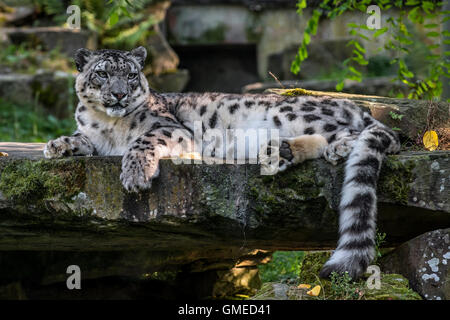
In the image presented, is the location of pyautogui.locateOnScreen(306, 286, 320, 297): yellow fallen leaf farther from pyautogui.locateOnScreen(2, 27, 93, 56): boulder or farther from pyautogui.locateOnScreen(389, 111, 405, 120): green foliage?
pyautogui.locateOnScreen(2, 27, 93, 56): boulder

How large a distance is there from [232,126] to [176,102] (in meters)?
0.74

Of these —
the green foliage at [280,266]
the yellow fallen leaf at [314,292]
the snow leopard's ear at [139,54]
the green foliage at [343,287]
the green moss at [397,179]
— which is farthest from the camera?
the green foliage at [280,266]

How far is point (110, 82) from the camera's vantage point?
5.20 metres

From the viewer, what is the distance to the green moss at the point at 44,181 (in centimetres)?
460

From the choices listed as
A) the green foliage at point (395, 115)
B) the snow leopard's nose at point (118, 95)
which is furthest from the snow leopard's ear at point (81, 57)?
the green foliage at point (395, 115)

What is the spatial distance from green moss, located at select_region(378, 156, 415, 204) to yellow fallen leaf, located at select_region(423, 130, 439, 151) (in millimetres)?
883

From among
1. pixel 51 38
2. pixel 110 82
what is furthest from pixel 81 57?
pixel 51 38

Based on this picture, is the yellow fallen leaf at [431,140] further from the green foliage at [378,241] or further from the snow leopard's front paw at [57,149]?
the snow leopard's front paw at [57,149]

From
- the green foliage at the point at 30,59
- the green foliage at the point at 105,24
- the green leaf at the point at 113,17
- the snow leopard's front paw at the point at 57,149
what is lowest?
the snow leopard's front paw at the point at 57,149

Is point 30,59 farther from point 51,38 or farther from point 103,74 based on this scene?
point 103,74

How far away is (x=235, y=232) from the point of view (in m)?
4.75

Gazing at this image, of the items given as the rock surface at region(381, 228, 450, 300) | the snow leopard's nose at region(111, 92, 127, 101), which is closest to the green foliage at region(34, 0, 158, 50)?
the snow leopard's nose at region(111, 92, 127, 101)

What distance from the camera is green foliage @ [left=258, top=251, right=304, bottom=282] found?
726cm

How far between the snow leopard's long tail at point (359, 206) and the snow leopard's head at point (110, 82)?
79.2 inches
